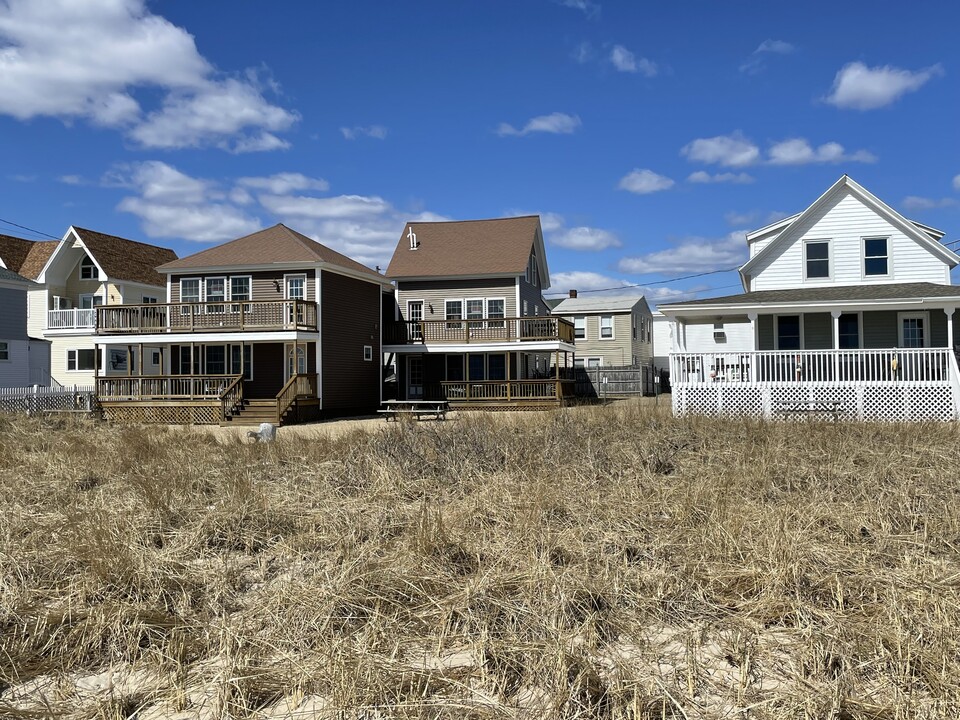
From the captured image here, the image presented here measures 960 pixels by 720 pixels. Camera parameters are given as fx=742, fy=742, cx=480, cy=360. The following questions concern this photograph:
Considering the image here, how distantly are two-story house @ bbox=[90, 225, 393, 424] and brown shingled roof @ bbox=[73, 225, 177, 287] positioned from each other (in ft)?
35.2

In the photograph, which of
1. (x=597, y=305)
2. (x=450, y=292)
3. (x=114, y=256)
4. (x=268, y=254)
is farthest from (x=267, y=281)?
(x=597, y=305)

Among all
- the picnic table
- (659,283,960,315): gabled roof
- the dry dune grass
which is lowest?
the dry dune grass

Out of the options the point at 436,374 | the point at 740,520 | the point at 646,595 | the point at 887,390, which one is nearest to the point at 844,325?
the point at 887,390

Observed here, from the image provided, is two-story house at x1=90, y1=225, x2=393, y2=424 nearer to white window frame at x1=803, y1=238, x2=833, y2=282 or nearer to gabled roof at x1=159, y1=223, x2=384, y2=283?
gabled roof at x1=159, y1=223, x2=384, y2=283

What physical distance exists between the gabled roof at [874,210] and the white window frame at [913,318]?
2151 mm

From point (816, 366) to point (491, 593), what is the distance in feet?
60.1

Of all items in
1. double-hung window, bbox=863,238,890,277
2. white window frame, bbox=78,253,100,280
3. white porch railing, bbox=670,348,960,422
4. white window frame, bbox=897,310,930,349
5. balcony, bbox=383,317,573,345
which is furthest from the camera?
white window frame, bbox=78,253,100,280

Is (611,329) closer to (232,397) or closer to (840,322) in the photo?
(840,322)

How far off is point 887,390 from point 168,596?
63.7 ft

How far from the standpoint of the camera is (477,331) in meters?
30.9

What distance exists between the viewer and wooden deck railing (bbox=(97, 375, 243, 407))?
25750 millimetres

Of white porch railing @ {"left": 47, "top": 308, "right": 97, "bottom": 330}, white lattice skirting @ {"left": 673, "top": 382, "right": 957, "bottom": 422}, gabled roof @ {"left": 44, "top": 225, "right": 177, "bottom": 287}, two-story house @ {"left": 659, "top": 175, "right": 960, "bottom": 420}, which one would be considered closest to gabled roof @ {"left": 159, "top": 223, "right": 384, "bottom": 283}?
gabled roof @ {"left": 44, "top": 225, "right": 177, "bottom": 287}

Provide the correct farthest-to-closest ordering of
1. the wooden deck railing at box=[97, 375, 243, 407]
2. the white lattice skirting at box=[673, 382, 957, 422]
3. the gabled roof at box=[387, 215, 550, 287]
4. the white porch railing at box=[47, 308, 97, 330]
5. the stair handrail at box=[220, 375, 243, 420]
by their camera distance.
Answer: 1. the white porch railing at box=[47, 308, 97, 330]
2. the gabled roof at box=[387, 215, 550, 287]
3. the wooden deck railing at box=[97, 375, 243, 407]
4. the stair handrail at box=[220, 375, 243, 420]
5. the white lattice skirting at box=[673, 382, 957, 422]

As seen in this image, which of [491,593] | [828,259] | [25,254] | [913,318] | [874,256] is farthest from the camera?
[25,254]
